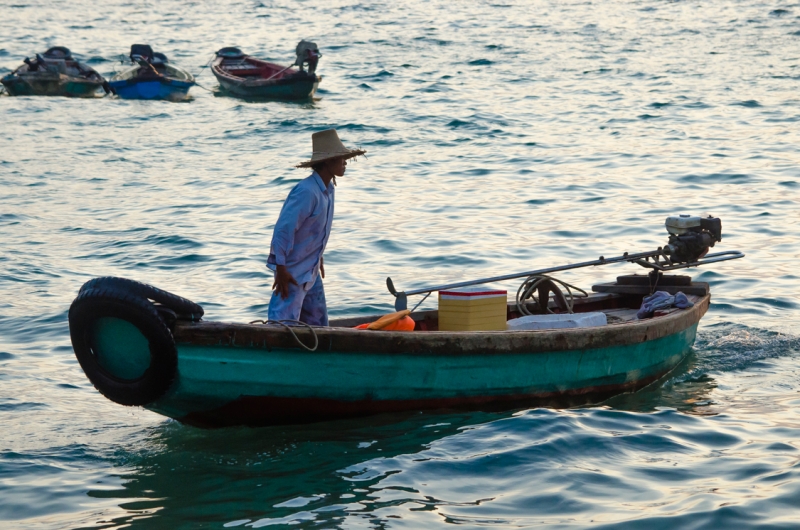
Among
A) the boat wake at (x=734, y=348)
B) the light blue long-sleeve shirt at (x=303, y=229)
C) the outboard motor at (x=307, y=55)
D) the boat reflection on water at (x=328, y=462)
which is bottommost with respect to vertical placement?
the boat wake at (x=734, y=348)

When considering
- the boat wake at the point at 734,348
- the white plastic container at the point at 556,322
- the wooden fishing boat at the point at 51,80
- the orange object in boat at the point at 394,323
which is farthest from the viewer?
the wooden fishing boat at the point at 51,80

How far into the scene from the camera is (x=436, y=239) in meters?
12.5

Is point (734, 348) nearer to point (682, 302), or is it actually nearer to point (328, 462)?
point (682, 302)

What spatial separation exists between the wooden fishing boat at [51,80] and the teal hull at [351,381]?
21.9 m

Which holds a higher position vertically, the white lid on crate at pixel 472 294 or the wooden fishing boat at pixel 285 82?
the wooden fishing boat at pixel 285 82

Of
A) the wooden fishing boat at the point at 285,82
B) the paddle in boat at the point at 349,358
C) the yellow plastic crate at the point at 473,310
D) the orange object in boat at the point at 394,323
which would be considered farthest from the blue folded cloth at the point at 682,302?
the wooden fishing boat at the point at 285,82

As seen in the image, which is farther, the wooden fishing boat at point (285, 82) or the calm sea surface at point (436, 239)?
the wooden fishing boat at point (285, 82)

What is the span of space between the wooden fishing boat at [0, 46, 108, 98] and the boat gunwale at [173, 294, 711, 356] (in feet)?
72.4

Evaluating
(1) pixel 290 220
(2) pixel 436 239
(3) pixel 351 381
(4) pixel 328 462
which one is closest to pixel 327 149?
(1) pixel 290 220

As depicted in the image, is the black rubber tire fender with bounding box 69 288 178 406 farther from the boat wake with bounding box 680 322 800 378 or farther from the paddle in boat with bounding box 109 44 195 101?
the paddle in boat with bounding box 109 44 195 101

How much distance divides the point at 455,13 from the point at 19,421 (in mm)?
34739

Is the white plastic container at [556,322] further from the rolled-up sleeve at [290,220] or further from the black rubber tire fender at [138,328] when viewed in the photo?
the black rubber tire fender at [138,328]

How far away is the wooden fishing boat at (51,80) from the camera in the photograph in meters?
25.5

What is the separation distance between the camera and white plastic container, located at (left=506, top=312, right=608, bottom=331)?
7.13 metres
